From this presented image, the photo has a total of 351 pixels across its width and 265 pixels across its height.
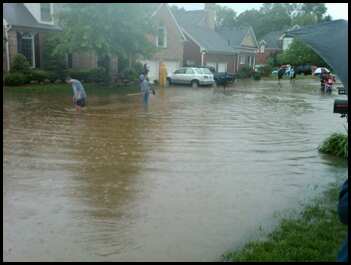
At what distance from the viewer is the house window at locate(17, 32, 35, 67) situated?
28906mm

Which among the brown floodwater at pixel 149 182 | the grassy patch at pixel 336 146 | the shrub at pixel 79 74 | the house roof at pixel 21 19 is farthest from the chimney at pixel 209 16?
the grassy patch at pixel 336 146

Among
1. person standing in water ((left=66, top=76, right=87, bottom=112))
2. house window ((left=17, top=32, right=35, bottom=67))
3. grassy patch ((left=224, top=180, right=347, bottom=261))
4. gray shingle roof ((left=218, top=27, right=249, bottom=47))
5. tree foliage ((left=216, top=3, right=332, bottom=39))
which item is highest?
tree foliage ((left=216, top=3, right=332, bottom=39))

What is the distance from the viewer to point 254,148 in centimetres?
1101

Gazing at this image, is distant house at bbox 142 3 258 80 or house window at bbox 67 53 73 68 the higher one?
distant house at bbox 142 3 258 80

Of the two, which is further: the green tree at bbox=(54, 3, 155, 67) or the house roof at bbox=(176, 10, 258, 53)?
the house roof at bbox=(176, 10, 258, 53)

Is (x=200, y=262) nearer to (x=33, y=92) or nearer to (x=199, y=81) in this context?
(x=33, y=92)

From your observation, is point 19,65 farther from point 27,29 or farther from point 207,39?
point 207,39

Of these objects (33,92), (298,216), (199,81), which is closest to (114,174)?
(298,216)


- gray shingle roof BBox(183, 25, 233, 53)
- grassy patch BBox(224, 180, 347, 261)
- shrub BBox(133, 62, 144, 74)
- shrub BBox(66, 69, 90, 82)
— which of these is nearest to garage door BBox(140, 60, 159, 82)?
shrub BBox(133, 62, 144, 74)

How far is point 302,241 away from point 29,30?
27491mm

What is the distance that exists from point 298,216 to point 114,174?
3587mm

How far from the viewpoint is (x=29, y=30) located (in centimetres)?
2905

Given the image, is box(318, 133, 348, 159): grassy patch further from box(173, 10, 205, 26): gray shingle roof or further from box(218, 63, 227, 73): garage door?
box(173, 10, 205, 26): gray shingle roof

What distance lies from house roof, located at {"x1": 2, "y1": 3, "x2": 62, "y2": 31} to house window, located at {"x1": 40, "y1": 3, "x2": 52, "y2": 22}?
0.62m
